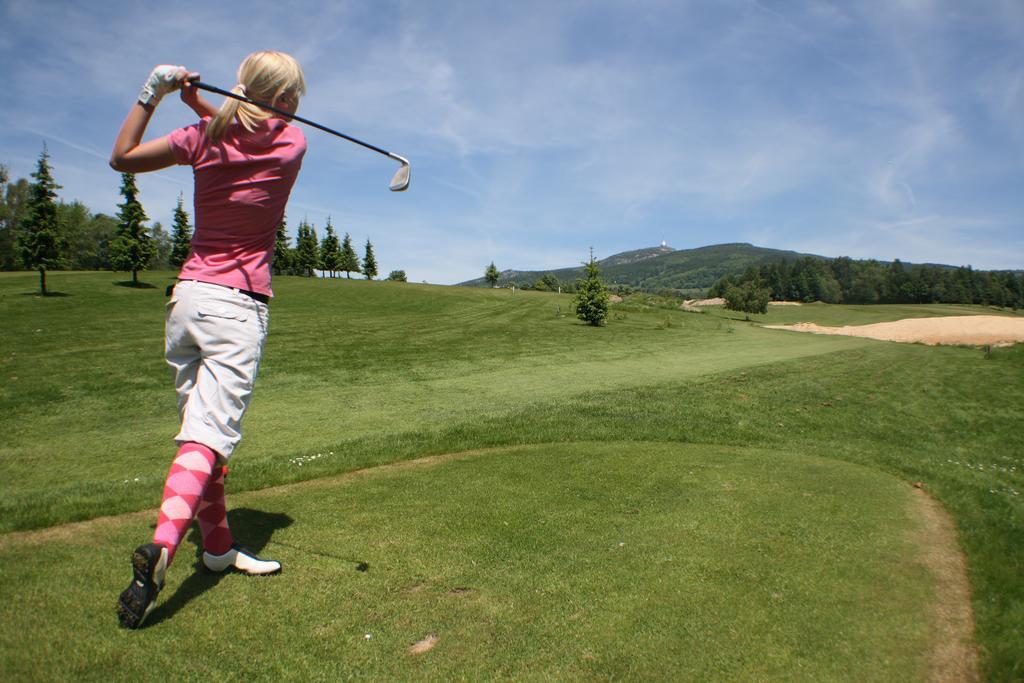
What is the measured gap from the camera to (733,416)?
11.9m

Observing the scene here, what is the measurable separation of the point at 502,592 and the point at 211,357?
6.65 feet

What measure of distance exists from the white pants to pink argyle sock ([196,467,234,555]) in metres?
0.44

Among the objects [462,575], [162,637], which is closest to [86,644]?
[162,637]

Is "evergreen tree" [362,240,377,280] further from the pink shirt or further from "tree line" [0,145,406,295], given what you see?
the pink shirt

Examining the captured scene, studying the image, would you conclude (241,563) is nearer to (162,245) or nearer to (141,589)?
(141,589)

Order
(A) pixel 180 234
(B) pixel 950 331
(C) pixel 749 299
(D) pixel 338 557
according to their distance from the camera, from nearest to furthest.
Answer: (D) pixel 338 557
(B) pixel 950 331
(A) pixel 180 234
(C) pixel 749 299

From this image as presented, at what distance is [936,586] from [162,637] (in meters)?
4.40

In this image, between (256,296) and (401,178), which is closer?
(256,296)

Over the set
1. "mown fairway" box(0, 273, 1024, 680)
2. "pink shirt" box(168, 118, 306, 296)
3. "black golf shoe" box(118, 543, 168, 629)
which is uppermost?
"pink shirt" box(168, 118, 306, 296)

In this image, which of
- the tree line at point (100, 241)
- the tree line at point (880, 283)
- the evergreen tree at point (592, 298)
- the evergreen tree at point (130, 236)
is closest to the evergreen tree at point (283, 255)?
the tree line at point (100, 241)

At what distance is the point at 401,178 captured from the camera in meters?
3.91

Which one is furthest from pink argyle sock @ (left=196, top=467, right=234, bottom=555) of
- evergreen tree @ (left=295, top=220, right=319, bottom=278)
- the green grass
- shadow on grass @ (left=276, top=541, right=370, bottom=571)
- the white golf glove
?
evergreen tree @ (left=295, top=220, right=319, bottom=278)

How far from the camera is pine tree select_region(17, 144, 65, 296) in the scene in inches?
1642

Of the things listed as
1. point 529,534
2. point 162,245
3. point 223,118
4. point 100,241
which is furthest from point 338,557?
point 162,245
